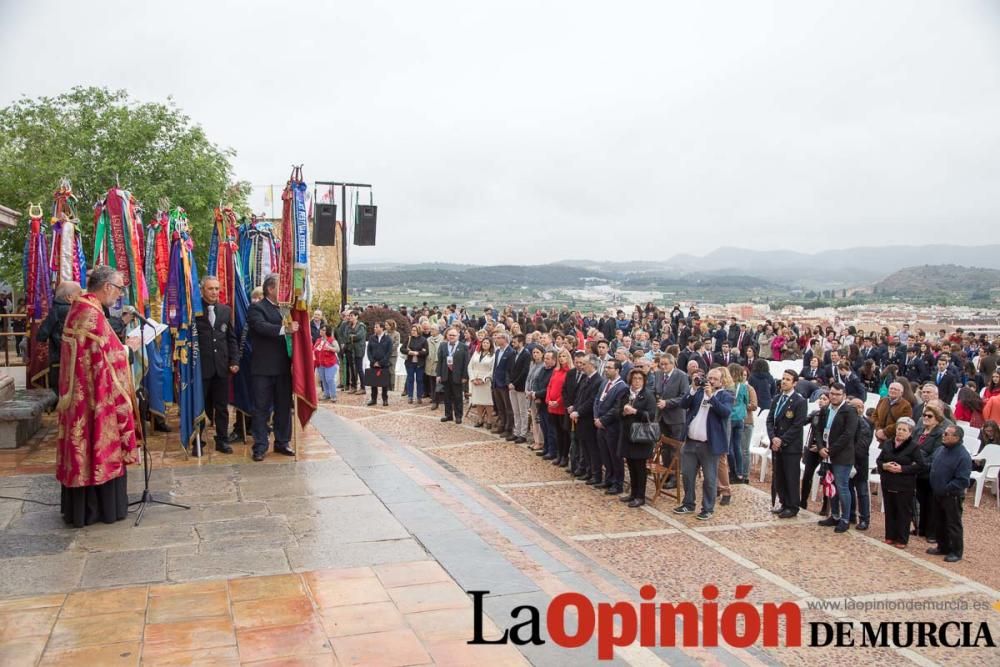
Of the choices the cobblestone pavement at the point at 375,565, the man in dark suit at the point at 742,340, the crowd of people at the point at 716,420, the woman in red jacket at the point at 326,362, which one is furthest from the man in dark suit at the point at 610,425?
the man in dark suit at the point at 742,340

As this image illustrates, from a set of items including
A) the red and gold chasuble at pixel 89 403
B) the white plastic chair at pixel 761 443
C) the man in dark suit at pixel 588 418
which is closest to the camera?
the red and gold chasuble at pixel 89 403

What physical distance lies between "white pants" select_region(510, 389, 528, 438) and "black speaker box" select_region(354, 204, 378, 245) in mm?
11553

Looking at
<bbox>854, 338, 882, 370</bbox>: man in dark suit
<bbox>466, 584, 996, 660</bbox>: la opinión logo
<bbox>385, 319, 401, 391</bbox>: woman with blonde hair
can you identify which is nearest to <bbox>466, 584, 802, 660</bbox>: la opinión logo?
<bbox>466, 584, 996, 660</bbox>: la opinión logo

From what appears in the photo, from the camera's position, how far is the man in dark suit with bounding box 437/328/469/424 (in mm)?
14977

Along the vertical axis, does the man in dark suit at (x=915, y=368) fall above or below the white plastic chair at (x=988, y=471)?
above

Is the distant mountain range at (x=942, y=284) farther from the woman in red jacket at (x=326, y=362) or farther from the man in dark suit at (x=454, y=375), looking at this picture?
the woman in red jacket at (x=326, y=362)

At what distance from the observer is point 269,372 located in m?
8.63

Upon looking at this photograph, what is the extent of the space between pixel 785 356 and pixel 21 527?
19656 mm

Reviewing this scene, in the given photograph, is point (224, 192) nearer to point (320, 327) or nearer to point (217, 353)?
point (320, 327)

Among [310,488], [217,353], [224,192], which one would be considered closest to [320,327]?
[224,192]

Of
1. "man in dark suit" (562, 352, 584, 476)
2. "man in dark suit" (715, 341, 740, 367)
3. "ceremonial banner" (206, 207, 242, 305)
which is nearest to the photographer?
"ceremonial banner" (206, 207, 242, 305)

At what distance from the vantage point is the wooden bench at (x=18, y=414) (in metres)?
8.56

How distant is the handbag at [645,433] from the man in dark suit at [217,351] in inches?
174

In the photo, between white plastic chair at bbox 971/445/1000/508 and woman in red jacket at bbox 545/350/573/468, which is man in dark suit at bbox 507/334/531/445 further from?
white plastic chair at bbox 971/445/1000/508
